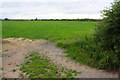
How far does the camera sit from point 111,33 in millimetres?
7824

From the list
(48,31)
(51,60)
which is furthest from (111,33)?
(48,31)

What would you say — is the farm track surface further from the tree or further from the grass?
the tree

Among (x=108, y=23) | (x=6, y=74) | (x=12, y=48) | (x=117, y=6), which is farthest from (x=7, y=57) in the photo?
(x=117, y=6)

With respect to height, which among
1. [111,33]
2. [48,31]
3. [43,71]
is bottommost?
[43,71]

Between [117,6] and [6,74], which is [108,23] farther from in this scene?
[6,74]

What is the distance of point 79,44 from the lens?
10742mm

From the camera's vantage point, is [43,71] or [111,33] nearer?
[43,71]

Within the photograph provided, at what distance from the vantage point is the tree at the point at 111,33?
24.3ft

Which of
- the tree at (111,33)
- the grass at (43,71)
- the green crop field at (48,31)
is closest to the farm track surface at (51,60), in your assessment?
the grass at (43,71)

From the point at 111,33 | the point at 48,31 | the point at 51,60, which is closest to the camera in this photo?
the point at 111,33

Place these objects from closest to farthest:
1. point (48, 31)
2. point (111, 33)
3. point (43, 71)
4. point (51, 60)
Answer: point (43, 71), point (111, 33), point (51, 60), point (48, 31)

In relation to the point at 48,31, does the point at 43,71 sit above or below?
below

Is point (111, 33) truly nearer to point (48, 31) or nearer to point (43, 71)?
point (43, 71)

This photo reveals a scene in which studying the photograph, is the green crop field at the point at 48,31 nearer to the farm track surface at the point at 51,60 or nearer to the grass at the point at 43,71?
the farm track surface at the point at 51,60
